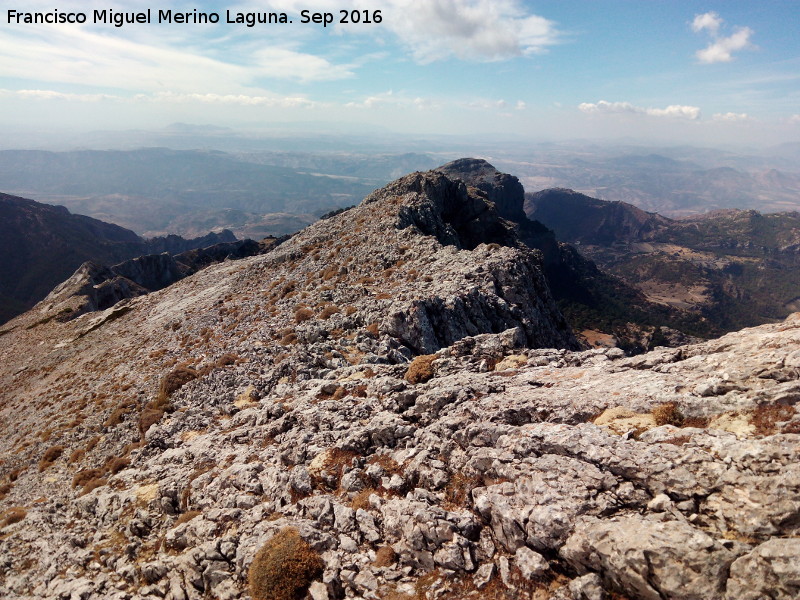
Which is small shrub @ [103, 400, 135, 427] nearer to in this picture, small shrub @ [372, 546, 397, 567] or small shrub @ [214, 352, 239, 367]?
small shrub @ [214, 352, 239, 367]

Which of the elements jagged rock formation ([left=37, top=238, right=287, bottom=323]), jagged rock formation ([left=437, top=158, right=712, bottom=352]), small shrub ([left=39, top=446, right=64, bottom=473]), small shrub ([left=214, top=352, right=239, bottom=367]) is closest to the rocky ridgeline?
small shrub ([left=214, top=352, right=239, bottom=367])

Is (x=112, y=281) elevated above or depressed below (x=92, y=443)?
below

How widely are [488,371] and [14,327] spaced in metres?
113

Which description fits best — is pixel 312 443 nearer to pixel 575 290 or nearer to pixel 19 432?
pixel 19 432

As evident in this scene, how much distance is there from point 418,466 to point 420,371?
23.1 feet

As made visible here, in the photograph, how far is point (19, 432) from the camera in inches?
1367

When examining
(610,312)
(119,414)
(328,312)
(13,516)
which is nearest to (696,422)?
(328,312)

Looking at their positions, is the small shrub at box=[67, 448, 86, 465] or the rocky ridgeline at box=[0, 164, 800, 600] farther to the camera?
the small shrub at box=[67, 448, 86, 465]

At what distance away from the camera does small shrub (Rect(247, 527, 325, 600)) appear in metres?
12.8

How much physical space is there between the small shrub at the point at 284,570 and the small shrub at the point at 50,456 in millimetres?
24054

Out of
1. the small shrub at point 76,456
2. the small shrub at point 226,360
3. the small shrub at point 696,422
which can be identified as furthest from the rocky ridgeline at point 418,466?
the small shrub at point 226,360

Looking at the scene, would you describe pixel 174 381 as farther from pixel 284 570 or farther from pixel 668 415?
pixel 668 415

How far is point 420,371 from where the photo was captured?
22047mm

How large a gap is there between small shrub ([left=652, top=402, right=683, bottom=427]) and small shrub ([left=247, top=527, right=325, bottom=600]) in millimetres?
12180
